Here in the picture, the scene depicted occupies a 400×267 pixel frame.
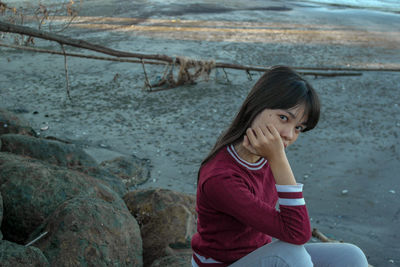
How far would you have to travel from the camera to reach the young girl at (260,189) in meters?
1.65

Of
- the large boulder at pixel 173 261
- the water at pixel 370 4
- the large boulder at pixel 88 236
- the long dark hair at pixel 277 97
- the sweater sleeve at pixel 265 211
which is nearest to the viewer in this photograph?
the sweater sleeve at pixel 265 211

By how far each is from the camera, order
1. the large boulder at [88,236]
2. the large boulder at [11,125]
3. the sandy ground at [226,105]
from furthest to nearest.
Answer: the sandy ground at [226,105]
the large boulder at [11,125]
the large boulder at [88,236]

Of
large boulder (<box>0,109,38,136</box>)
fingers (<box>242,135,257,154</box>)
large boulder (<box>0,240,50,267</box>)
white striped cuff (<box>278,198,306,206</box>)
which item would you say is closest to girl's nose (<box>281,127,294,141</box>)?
fingers (<box>242,135,257,154</box>)

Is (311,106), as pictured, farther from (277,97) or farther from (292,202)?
(292,202)

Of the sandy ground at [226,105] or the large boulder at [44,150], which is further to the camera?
the sandy ground at [226,105]

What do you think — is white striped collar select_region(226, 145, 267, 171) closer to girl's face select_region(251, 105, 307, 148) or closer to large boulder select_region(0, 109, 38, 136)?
girl's face select_region(251, 105, 307, 148)

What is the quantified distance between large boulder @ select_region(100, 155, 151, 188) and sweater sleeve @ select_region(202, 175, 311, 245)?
2.80 meters

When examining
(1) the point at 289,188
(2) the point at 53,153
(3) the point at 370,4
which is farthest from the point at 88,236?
(3) the point at 370,4

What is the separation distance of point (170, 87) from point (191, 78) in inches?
16.3

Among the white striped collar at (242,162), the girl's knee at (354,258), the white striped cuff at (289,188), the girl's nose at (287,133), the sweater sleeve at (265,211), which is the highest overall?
the girl's nose at (287,133)

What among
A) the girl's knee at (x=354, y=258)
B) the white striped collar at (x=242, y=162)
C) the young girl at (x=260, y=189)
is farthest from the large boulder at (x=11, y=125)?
the girl's knee at (x=354, y=258)

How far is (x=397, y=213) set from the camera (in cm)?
403

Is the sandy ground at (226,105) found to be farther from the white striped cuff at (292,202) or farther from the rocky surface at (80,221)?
the white striped cuff at (292,202)

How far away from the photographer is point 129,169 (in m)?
4.56
